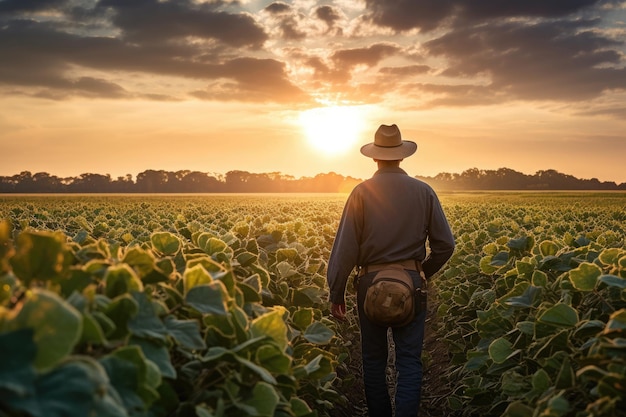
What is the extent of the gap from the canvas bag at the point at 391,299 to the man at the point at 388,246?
16 centimetres

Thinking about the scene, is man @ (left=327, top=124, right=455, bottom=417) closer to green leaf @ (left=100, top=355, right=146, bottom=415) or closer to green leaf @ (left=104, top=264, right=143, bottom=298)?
green leaf @ (left=104, top=264, right=143, bottom=298)

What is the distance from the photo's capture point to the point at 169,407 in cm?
214

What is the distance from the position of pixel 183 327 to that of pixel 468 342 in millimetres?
5357

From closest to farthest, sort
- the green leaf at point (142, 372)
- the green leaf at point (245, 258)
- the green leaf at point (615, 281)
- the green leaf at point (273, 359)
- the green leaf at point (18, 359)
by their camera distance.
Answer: the green leaf at point (18, 359) < the green leaf at point (142, 372) < the green leaf at point (273, 359) < the green leaf at point (615, 281) < the green leaf at point (245, 258)

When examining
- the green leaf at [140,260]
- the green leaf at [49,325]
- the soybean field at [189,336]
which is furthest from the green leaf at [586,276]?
the green leaf at [49,325]

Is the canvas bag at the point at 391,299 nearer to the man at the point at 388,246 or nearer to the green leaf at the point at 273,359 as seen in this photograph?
the man at the point at 388,246

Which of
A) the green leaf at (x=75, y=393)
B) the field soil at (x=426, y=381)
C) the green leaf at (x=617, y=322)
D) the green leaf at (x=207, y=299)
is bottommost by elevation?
the field soil at (x=426, y=381)

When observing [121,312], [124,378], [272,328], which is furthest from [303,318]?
[124,378]

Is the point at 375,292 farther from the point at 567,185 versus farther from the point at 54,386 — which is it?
the point at 567,185

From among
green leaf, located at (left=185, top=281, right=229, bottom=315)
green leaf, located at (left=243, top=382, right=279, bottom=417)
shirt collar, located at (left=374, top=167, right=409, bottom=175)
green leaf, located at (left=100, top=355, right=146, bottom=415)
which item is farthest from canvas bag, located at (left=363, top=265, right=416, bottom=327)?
green leaf, located at (left=100, top=355, right=146, bottom=415)

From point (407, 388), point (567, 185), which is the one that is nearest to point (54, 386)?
point (407, 388)

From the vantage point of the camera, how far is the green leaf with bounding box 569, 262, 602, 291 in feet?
11.1

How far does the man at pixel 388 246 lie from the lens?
16.7ft

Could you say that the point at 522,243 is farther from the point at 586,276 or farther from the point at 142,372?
the point at 142,372
